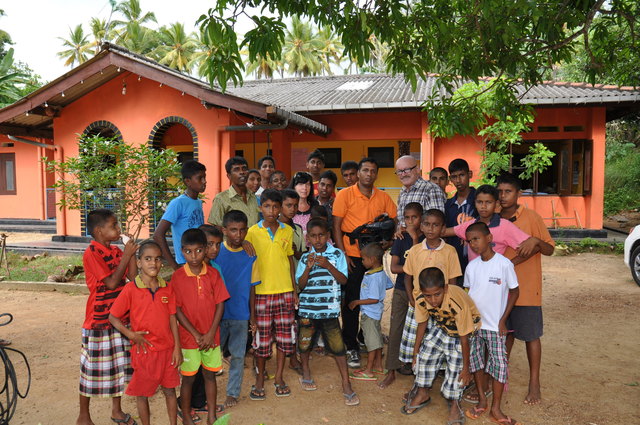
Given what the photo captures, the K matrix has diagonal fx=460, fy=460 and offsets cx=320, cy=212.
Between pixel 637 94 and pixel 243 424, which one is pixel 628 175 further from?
pixel 243 424

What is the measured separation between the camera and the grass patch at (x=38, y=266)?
290 inches

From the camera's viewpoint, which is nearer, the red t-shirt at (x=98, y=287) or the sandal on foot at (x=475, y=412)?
the red t-shirt at (x=98, y=287)

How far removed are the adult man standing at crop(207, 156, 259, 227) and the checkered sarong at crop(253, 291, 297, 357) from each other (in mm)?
740

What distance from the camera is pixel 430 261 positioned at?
3.12 m

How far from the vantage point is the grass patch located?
290 inches

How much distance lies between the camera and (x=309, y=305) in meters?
3.36

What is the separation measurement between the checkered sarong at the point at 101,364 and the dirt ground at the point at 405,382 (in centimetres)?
36

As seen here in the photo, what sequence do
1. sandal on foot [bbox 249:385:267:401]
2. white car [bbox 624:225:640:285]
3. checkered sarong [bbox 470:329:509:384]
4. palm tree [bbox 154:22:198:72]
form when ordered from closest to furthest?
checkered sarong [bbox 470:329:509:384], sandal on foot [bbox 249:385:267:401], white car [bbox 624:225:640:285], palm tree [bbox 154:22:198:72]

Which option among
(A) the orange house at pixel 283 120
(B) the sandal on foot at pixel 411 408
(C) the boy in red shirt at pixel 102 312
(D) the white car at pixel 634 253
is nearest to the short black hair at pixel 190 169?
(C) the boy in red shirt at pixel 102 312

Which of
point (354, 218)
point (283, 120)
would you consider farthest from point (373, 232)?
point (283, 120)

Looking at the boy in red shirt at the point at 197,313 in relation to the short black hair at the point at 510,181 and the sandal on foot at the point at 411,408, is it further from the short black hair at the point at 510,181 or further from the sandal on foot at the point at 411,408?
the short black hair at the point at 510,181

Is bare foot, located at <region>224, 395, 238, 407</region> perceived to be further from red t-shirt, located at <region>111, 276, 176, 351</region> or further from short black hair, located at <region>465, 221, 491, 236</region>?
short black hair, located at <region>465, 221, 491, 236</region>

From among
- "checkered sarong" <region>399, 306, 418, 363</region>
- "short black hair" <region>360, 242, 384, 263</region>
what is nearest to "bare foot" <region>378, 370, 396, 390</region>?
"checkered sarong" <region>399, 306, 418, 363</region>

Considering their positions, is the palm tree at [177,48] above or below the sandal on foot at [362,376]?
above
